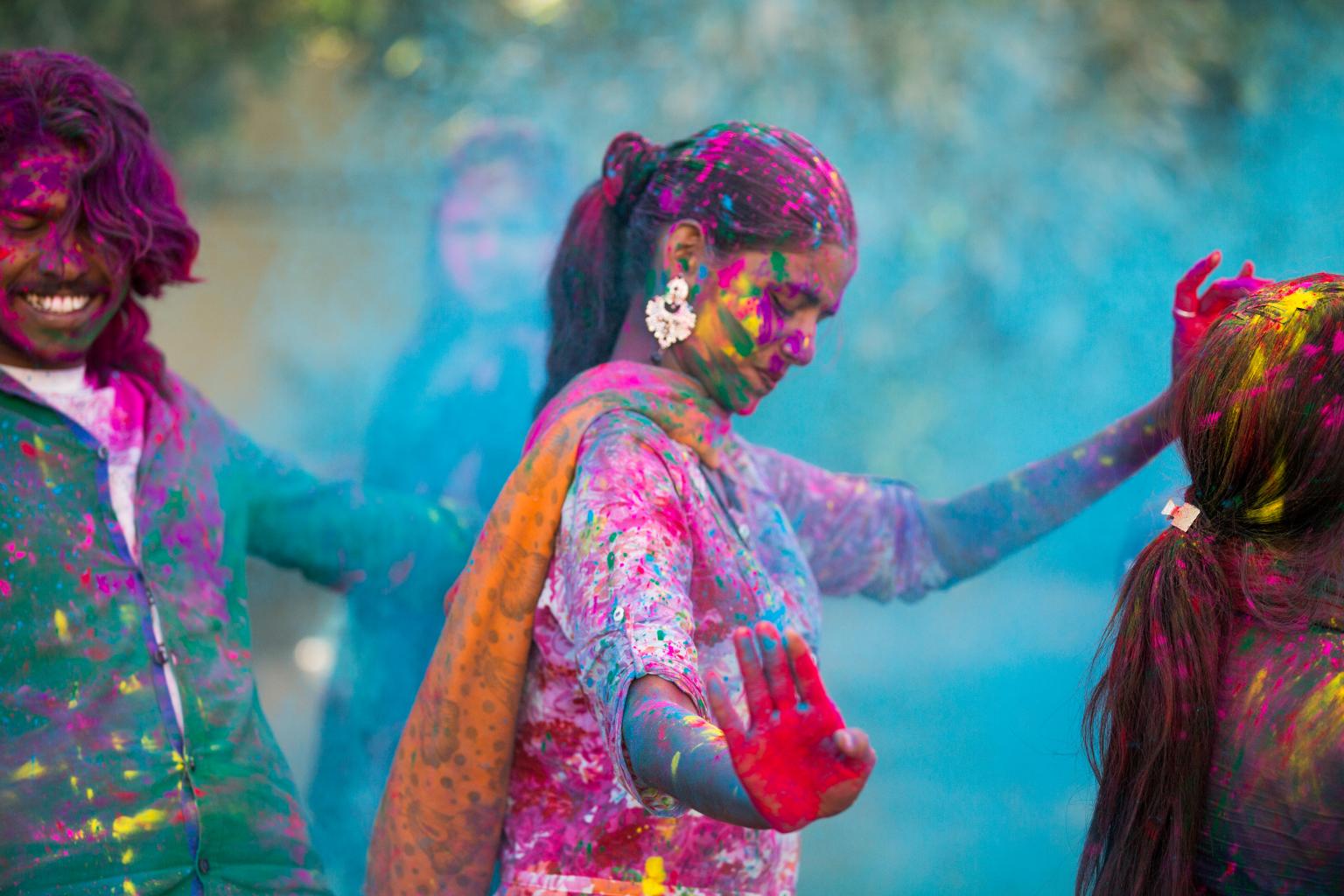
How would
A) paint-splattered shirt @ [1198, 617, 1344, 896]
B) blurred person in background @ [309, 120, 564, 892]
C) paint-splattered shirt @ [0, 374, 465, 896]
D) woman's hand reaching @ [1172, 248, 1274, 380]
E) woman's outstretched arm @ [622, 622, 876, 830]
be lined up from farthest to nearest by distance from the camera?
blurred person in background @ [309, 120, 564, 892]
woman's hand reaching @ [1172, 248, 1274, 380]
paint-splattered shirt @ [0, 374, 465, 896]
paint-splattered shirt @ [1198, 617, 1344, 896]
woman's outstretched arm @ [622, 622, 876, 830]

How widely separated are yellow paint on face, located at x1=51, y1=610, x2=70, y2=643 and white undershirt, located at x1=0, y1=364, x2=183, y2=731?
115 mm

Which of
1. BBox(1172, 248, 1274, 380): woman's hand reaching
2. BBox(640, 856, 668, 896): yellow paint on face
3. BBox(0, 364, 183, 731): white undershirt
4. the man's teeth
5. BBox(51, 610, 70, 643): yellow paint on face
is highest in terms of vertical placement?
BBox(1172, 248, 1274, 380): woman's hand reaching

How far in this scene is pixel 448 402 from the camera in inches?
113

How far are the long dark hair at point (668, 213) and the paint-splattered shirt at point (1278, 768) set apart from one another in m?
0.83

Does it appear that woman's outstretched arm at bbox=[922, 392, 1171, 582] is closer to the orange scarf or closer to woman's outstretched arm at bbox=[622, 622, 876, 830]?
the orange scarf

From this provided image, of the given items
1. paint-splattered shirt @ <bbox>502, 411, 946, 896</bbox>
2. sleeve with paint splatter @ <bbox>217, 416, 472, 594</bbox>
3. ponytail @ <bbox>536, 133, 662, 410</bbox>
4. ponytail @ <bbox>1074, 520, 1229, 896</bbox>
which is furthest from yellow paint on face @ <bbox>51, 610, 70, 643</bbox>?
ponytail @ <bbox>1074, 520, 1229, 896</bbox>

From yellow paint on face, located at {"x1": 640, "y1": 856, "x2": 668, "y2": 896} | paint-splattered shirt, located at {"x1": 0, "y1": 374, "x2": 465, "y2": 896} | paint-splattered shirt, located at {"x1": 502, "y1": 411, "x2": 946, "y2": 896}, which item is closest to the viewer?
paint-splattered shirt, located at {"x1": 502, "y1": 411, "x2": 946, "y2": 896}

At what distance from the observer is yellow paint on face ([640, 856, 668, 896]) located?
180cm

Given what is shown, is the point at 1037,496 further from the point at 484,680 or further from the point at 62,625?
the point at 62,625

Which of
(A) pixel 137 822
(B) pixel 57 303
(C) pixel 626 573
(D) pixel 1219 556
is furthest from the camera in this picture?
(B) pixel 57 303

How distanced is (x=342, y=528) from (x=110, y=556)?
19.2 inches

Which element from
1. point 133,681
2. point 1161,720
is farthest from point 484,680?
point 1161,720

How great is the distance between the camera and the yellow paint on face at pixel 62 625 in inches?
77.8

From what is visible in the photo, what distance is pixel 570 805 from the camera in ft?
6.08
